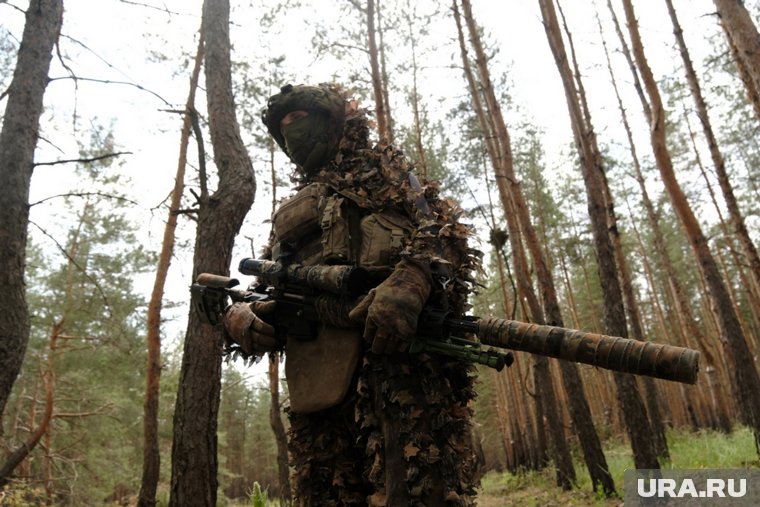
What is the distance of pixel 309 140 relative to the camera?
2816mm

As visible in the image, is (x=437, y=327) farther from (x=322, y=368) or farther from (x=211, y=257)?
(x=211, y=257)

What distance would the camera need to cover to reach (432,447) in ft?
6.64

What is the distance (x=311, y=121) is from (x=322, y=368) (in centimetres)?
141

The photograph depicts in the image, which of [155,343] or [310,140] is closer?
[310,140]

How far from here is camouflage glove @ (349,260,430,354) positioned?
192 centimetres

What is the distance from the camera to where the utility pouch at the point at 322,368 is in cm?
238

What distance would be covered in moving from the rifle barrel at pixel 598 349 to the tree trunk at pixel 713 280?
297 inches

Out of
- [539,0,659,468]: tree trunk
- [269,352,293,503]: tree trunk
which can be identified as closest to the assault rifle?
[539,0,659,468]: tree trunk

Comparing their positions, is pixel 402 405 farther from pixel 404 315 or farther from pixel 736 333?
pixel 736 333

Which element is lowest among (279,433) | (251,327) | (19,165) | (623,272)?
(279,433)

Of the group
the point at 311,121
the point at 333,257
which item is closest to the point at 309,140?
the point at 311,121

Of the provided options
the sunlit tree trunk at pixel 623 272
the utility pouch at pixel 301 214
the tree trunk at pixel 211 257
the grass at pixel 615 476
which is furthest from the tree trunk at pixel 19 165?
the sunlit tree trunk at pixel 623 272

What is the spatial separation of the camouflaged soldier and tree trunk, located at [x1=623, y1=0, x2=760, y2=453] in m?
7.08

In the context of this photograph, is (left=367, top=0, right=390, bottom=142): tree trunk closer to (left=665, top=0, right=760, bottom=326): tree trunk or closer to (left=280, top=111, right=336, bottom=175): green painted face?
(left=280, top=111, right=336, bottom=175): green painted face
